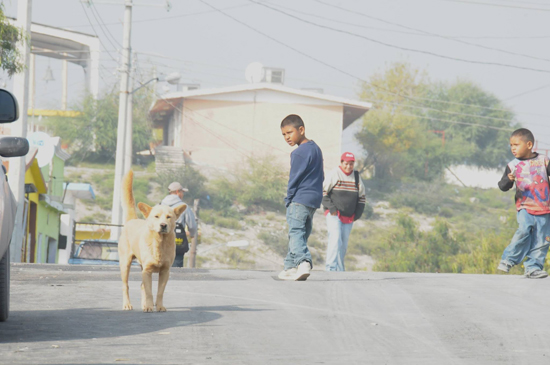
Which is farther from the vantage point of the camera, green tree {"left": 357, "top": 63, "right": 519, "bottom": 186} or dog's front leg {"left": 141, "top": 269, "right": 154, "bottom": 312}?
green tree {"left": 357, "top": 63, "right": 519, "bottom": 186}

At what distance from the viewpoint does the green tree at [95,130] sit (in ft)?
205

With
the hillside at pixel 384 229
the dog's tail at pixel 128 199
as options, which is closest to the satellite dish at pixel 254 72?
the hillside at pixel 384 229

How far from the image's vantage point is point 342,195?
1331cm

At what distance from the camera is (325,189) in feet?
44.1

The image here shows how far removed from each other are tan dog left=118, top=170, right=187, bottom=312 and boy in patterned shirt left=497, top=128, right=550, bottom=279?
211 inches

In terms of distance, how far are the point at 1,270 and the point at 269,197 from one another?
52.8 m

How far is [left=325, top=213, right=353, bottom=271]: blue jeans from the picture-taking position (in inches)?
527

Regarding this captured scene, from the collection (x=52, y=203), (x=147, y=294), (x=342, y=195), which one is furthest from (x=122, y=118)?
(x=147, y=294)

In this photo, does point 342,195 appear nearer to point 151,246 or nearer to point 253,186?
point 151,246

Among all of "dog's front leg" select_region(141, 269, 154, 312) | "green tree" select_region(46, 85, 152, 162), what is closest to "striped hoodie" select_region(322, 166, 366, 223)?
"dog's front leg" select_region(141, 269, 154, 312)

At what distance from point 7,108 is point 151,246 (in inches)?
74.1

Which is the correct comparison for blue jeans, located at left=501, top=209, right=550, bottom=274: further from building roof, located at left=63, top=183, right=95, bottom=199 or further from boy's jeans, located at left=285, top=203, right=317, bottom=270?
building roof, located at left=63, top=183, right=95, bottom=199

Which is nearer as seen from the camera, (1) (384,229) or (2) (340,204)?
(2) (340,204)

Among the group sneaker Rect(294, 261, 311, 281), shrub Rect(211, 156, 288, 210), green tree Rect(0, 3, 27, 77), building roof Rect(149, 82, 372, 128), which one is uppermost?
building roof Rect(149, 82, 372, 128)
